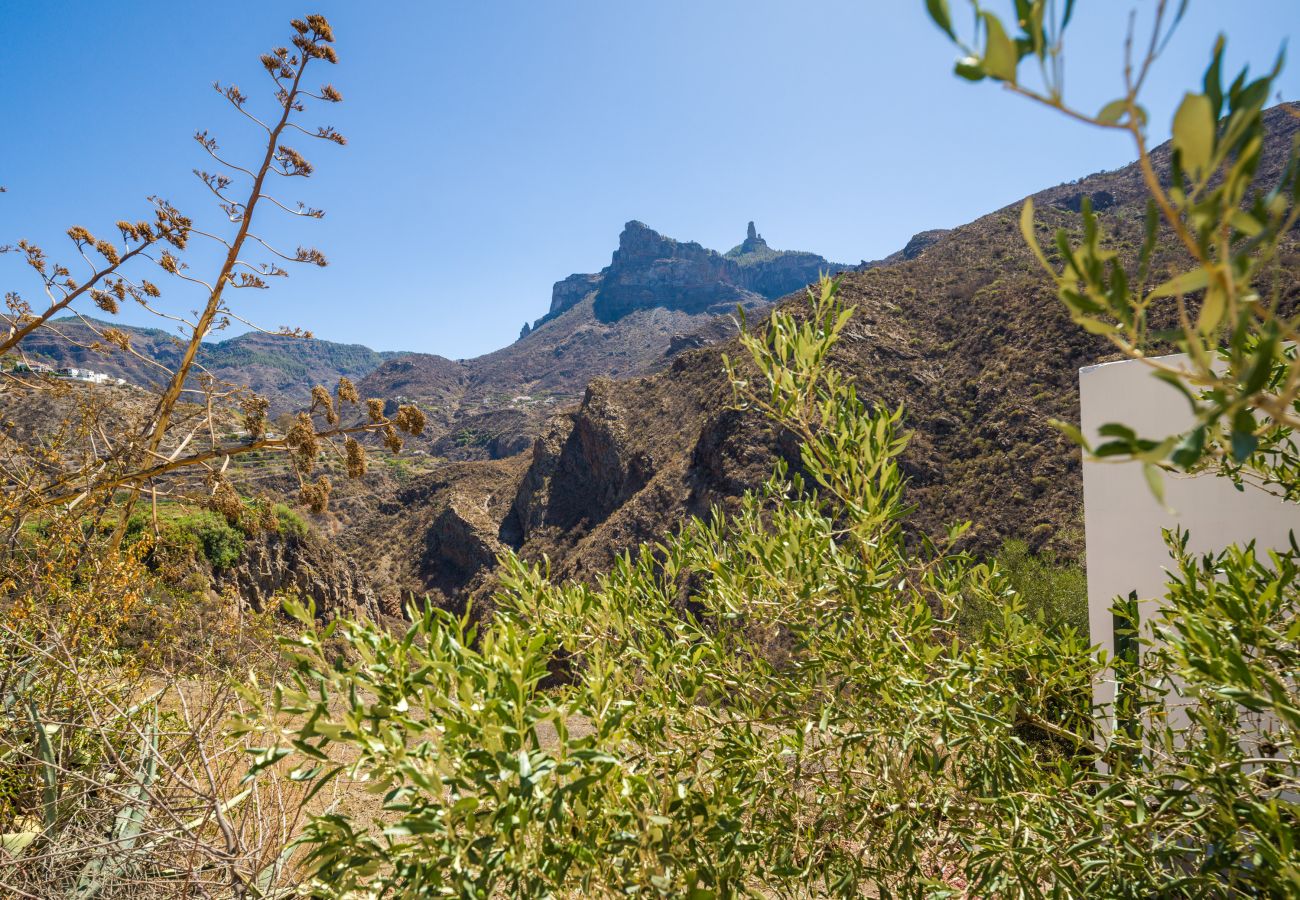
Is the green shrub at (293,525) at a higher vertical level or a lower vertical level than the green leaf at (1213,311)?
lower

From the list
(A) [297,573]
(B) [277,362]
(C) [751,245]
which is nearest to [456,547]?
(A) [297,573]

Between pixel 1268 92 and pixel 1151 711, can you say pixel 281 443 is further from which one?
pixel 1151 711

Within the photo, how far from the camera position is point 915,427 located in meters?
19.0

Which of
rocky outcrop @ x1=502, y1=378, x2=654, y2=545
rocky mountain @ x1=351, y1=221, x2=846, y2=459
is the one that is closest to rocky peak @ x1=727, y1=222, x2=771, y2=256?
rocky mountain @ x1=351, y1=221, x2=846, y2=459

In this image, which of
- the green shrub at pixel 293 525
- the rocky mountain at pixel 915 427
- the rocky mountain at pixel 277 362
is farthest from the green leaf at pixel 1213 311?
the rocky mountain at pixel 277 362

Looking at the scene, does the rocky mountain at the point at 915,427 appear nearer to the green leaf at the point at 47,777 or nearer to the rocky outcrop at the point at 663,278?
the green leaf at the point at 47,777

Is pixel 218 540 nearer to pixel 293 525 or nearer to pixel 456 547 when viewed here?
pixel 293 525

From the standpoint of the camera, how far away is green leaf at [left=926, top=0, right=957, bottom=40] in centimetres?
71

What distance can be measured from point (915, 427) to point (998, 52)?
775 inches

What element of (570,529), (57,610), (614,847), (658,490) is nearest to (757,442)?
(658,490)

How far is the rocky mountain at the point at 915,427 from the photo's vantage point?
55.4 feet

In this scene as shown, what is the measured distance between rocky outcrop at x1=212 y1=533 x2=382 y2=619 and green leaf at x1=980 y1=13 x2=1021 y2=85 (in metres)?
19.7

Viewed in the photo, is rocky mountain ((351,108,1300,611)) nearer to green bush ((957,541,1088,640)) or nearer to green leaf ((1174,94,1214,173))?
green bush ((957,541,1088,640))

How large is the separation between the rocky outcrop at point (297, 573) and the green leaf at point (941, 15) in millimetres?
19629
